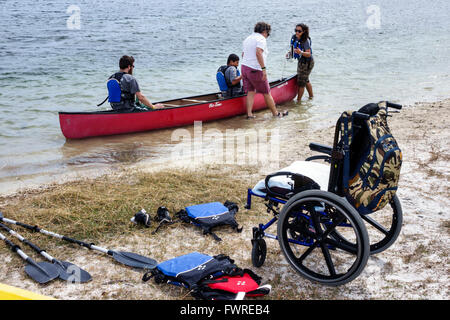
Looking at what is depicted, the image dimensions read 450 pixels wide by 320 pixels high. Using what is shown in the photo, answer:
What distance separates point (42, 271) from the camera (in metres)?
3.51

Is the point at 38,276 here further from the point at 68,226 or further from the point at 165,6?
the point at 165,6

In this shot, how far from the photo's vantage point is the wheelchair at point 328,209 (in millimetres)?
3014

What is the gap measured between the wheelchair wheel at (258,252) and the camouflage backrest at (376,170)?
33.7 inches

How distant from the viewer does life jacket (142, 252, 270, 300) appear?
3.20 meters

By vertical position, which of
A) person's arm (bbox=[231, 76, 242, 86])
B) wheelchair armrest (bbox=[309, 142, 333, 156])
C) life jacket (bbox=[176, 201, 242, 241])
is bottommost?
life jacket (bbox=[176, 201, 242, 241])

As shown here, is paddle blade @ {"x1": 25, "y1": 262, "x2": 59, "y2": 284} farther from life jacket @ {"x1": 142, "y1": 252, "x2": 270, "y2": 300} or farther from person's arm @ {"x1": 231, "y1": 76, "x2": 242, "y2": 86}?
person's arm @ {"x1": 231, "y1": 76, "x2": 242, "y2": 86}

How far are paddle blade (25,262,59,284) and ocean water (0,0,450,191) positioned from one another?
3.29 m

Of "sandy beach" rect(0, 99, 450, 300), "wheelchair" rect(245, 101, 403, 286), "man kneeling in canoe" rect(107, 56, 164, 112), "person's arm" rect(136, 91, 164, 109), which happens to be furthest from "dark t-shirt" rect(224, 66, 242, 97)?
"wheelchair" rect(245, 101, 403, 286)

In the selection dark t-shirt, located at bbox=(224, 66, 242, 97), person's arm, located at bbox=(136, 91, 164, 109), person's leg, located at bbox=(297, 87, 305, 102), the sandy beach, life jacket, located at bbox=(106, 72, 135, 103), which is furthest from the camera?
person's leg, located at bbox=(297, 87, 305, 102)

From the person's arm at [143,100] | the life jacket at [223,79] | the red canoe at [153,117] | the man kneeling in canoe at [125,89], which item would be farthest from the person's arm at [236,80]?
the man kneeling in canoe at [125,89]

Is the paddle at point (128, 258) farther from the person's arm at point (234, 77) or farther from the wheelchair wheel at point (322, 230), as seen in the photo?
the person's arm at point (234, 77)

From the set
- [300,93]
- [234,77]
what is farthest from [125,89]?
[300,93]

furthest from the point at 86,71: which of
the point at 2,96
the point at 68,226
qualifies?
the point at 68,226
